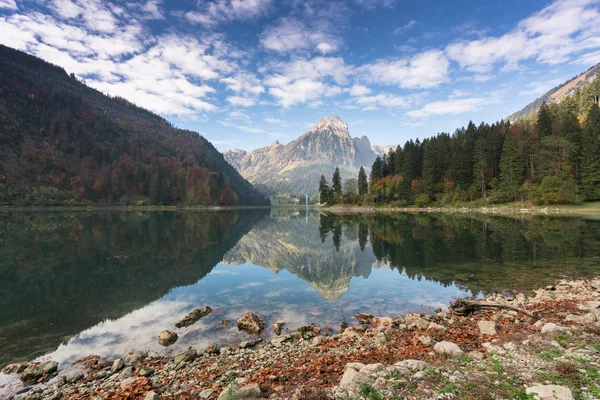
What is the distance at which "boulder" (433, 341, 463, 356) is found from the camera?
813cm

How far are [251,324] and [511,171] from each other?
99.1m

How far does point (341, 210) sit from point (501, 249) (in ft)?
364

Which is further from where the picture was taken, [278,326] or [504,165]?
[504,165]

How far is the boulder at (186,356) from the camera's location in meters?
10.3

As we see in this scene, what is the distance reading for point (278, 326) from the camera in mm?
13539

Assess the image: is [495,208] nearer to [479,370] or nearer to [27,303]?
[479,370]

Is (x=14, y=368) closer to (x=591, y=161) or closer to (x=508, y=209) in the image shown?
(x=508, y=209)

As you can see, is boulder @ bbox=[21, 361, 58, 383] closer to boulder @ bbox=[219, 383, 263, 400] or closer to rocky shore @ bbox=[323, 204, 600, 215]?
boulder @ bbox=[219, 383, 263, 400]

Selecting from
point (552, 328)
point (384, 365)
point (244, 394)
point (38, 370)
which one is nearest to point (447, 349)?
point (384, 365)

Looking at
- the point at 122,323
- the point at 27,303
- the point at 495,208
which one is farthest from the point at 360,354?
the point at 495,208

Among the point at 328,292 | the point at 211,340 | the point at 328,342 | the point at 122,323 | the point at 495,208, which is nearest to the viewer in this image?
the point at 328,342

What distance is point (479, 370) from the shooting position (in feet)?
22.2

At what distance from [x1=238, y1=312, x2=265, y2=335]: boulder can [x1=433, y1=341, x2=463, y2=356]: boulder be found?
7.92m

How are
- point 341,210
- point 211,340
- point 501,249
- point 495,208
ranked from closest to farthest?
point 211,340
point 501,249
point 495,208
point 341,210
